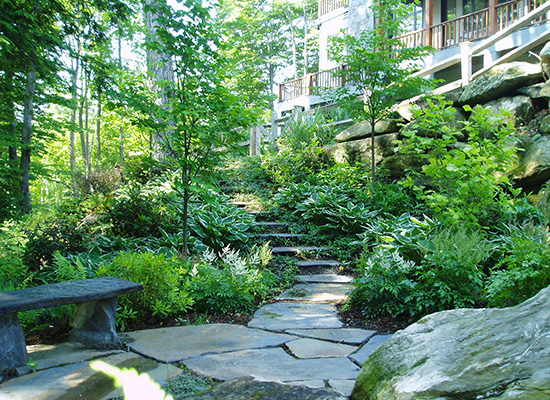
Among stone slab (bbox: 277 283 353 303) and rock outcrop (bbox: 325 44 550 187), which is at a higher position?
rock outcrop (bbox: 325 44 550 187)

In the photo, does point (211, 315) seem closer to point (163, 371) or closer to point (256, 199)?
point (163, 371)

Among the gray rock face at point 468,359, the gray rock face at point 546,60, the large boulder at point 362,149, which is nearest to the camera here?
the gray rock face at point 468,359

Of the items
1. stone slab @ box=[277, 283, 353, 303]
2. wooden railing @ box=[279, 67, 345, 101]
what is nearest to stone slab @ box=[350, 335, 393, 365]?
stone slab @ box=[277, 283, 353, 303]

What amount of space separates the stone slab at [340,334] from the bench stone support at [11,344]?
1.91m

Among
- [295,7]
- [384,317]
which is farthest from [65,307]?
[295,7]

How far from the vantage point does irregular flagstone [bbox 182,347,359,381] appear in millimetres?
2383

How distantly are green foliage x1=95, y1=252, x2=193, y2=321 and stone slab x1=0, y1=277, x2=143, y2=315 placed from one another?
Result: 480mm

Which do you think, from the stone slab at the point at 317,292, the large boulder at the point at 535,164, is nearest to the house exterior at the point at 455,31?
the large boulder at the point at 535,164

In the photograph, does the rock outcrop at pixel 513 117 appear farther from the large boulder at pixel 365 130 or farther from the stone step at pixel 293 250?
the stone step at pixel 293 250

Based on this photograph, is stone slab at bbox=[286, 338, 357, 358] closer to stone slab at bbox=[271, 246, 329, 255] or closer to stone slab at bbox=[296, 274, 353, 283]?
stone slab at bbox=[296, 274, 353, 283]

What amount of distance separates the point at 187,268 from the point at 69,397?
2434mm

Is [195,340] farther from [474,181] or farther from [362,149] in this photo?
[362,149]

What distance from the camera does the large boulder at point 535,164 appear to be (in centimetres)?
601

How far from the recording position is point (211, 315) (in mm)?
3965
